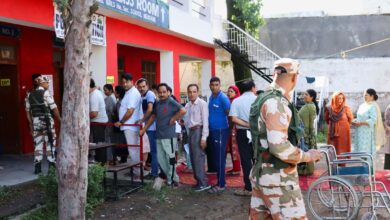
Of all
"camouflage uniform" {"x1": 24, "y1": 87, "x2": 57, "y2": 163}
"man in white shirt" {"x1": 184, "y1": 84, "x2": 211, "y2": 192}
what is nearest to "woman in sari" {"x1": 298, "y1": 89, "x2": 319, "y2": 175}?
"man in white shirt" {"x1": 184, "y1": 84, "x2": 211, "y2": 192}

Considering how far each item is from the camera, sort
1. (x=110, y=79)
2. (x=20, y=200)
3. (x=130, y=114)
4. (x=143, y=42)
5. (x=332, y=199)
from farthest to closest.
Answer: (x=143, y=42) < (x=110, y=79) < (x=130, y=114) < (x=20, y=200) < (x=332, y=199)

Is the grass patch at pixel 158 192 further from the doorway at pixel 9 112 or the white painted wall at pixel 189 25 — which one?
the white painted wall at pixel 189 25

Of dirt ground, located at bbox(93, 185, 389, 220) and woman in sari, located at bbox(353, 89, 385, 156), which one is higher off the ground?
woman in sari, located at bbox(353, 89, 385, 156)

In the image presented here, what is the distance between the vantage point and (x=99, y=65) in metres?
9.51

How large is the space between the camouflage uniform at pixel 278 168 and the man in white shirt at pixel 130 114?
4464 millimetres

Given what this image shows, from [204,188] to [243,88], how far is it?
1720 mm

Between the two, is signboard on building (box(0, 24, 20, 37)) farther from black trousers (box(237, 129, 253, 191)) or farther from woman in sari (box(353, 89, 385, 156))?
woman in sari (box(353, 89, 385, 156))

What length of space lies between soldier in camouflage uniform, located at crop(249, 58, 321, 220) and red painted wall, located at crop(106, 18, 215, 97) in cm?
685

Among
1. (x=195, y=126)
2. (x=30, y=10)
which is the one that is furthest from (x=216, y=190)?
(x=30, y=10)

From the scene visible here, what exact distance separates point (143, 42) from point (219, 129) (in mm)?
5257

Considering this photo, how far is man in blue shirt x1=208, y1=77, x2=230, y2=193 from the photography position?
696 cm

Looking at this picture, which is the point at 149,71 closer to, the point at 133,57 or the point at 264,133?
the point at 133,57

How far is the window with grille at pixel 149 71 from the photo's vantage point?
49.8 ft

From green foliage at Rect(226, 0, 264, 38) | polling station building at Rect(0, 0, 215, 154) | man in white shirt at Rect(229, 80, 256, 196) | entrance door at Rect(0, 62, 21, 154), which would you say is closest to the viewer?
man in white shirt at Rect(229, 80, 256, 196)
